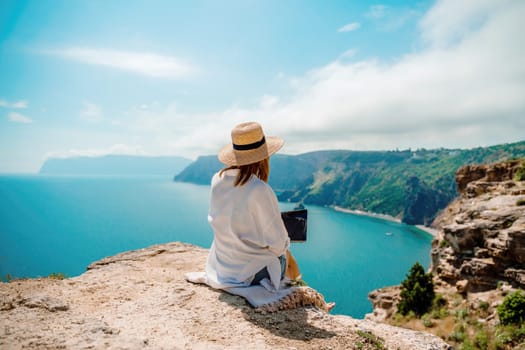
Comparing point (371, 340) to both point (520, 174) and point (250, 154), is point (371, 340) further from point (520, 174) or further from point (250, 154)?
point (520, 174)

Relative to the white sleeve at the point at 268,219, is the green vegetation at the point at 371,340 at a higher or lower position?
lower

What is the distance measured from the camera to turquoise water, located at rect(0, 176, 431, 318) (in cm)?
5412

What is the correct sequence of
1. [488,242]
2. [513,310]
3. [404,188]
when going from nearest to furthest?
[513,310]
[488,242]
[404,188]

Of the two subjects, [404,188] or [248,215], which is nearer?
[248,215]

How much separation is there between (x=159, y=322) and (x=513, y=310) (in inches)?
637

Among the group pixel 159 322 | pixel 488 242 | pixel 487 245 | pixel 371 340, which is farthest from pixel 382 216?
pixel 159 322

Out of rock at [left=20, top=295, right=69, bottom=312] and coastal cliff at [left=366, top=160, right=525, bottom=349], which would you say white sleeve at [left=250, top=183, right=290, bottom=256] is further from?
coastal cliff at [left=366, top=160, right=525, bottom=349]

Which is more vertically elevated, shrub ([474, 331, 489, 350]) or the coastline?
shrub ([474, 331, 489, 350])

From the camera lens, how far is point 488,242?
685 inches

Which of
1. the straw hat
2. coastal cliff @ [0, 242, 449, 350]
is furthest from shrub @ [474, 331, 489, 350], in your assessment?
the straw hat

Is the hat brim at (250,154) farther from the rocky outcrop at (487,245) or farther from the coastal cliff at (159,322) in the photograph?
the rocky outcrop at (487,245)

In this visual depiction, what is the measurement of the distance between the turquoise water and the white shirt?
153ft

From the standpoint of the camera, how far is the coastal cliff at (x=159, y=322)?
3309 millimetres

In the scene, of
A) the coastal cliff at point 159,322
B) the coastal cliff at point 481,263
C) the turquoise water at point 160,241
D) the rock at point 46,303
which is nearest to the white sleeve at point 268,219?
the coastal cliff at point 159,322
